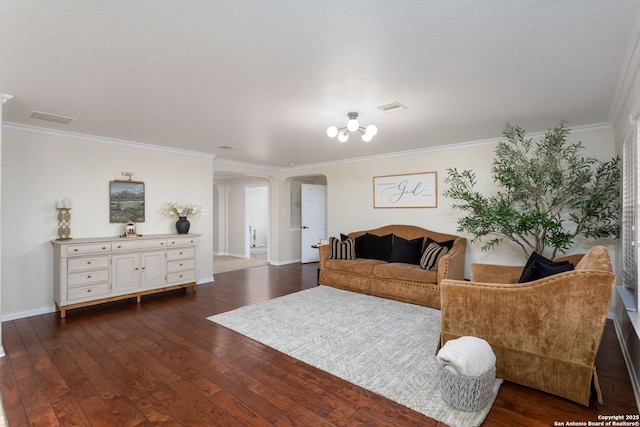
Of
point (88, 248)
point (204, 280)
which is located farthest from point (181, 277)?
point (88, 248)

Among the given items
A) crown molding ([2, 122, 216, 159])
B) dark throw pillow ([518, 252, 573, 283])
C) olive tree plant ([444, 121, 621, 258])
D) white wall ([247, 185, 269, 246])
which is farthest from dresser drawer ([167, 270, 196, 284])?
white wall ([247, 185, 269, 246])

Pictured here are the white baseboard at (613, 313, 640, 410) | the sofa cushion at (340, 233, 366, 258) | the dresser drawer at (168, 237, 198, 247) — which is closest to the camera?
the white baseboard at (613, 313, 640, 410)

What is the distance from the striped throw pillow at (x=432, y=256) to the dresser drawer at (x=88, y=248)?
4.33m

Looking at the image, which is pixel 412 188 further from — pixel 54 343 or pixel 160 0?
pixel 54 343

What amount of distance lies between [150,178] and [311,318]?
3.44 m

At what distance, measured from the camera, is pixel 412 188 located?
5449 millimetres

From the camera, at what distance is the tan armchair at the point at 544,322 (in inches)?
76.7

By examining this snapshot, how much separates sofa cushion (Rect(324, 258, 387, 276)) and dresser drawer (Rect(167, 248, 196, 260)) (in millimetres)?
2207

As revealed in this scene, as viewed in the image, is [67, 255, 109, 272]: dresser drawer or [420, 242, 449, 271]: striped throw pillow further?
[420, 242, 449, 271]: striped throw pillow

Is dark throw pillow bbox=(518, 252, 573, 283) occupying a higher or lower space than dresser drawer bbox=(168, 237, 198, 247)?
lower

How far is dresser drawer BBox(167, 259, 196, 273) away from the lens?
484cm

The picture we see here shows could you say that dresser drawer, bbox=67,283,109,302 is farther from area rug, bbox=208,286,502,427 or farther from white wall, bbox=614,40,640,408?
white wall, bbox=614,40,640,408

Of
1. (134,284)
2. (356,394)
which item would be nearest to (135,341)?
(134,284)

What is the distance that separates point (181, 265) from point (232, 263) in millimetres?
2780
